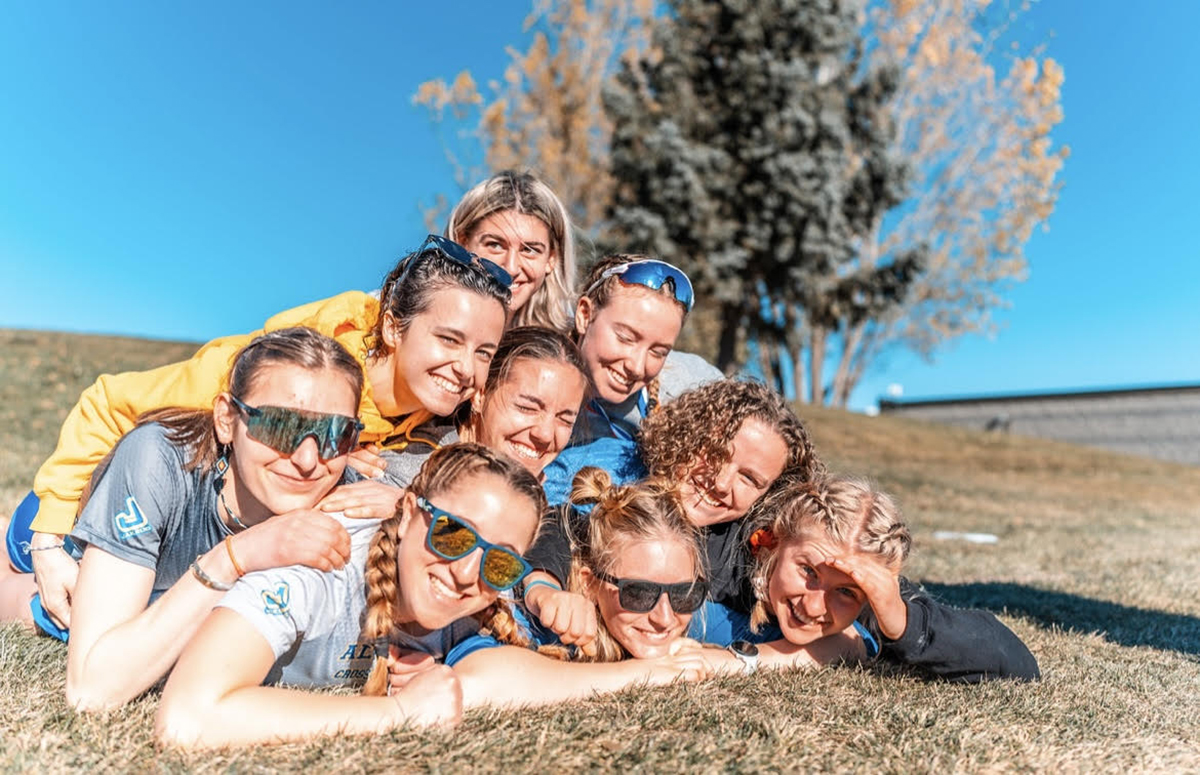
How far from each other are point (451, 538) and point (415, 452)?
1.18 m

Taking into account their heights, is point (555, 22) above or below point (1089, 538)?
above

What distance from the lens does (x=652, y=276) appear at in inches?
170

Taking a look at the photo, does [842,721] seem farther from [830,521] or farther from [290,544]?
[290,544]

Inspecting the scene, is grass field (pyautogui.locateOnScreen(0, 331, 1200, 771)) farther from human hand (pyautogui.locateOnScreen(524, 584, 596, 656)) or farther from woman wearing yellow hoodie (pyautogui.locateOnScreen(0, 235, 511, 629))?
woman wearing yellow hoodie (pyautogui.locateOnScreen(0, 235, 511, 629))

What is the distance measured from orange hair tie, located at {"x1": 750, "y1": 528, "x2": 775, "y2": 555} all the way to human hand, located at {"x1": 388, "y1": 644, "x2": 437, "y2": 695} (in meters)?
1.52

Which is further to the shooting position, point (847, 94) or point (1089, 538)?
point (847, 94)

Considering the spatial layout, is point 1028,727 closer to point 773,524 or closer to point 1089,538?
point 773,524

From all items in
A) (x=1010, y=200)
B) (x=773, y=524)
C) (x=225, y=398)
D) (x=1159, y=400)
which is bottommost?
(x=773, y=524)

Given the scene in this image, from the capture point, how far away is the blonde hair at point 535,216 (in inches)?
182

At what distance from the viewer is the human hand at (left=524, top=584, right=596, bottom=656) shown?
3.15 meters

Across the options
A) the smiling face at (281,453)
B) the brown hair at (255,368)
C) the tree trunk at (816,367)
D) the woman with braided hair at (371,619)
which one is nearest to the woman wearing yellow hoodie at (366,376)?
the brown hair at (255,368)

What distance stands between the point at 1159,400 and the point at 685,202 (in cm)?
1682

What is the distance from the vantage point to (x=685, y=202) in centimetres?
1989

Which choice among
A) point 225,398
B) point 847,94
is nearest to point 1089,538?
point 225,398
